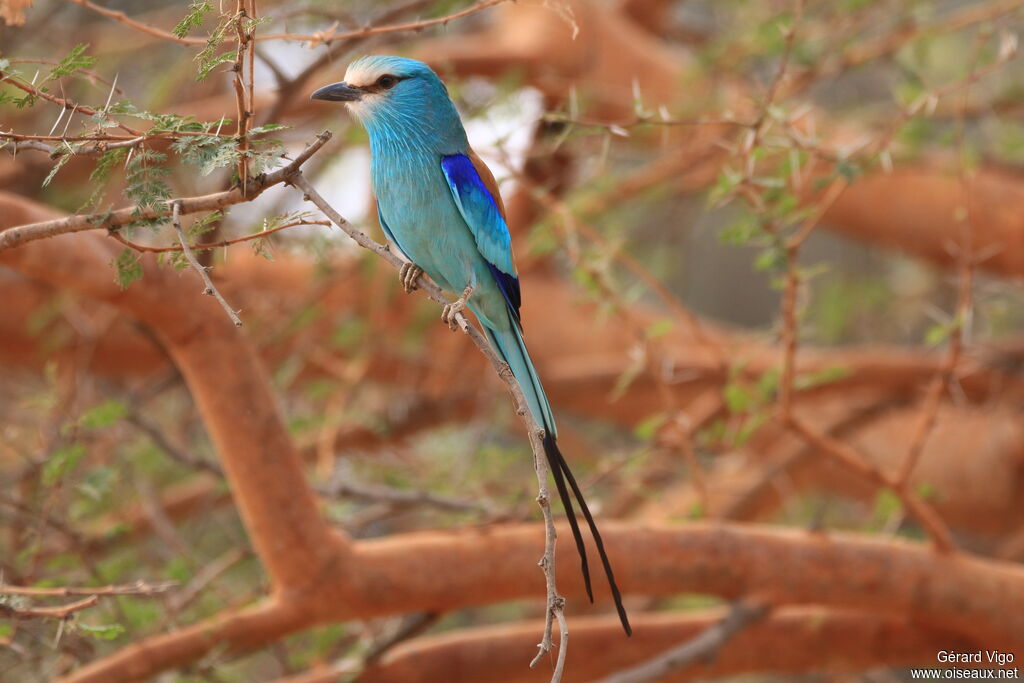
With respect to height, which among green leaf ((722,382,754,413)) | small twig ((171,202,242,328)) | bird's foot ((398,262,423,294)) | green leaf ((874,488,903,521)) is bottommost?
green leaf ((874,488,903,521))

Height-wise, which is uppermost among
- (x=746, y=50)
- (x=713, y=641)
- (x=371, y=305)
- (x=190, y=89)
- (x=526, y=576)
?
(x=190, y=89)

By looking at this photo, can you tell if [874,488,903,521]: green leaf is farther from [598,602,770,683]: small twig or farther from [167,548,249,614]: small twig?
[167,548,249,614]: small twig

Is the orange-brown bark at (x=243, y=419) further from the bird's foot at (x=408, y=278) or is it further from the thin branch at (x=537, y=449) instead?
the thin branch at (x=537, y=449)

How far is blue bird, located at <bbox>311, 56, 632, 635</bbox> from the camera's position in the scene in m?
1.75

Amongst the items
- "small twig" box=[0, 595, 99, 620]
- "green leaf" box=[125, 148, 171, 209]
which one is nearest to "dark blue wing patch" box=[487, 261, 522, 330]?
"green leaf" box=[125, 148, 171, 209]

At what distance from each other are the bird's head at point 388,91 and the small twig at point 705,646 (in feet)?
4.31

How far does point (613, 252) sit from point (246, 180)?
3.47ft

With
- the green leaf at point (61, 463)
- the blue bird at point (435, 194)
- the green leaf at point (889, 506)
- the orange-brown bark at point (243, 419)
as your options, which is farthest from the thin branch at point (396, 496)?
the green leaf at point (889, 506)

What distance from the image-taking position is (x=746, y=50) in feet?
11.6

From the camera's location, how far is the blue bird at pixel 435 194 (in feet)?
5.73

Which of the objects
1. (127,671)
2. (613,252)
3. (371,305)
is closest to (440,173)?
(613,252)

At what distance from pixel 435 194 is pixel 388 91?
0.19m

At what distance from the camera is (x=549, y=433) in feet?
5.43

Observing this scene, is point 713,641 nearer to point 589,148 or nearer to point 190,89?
point 589,148
